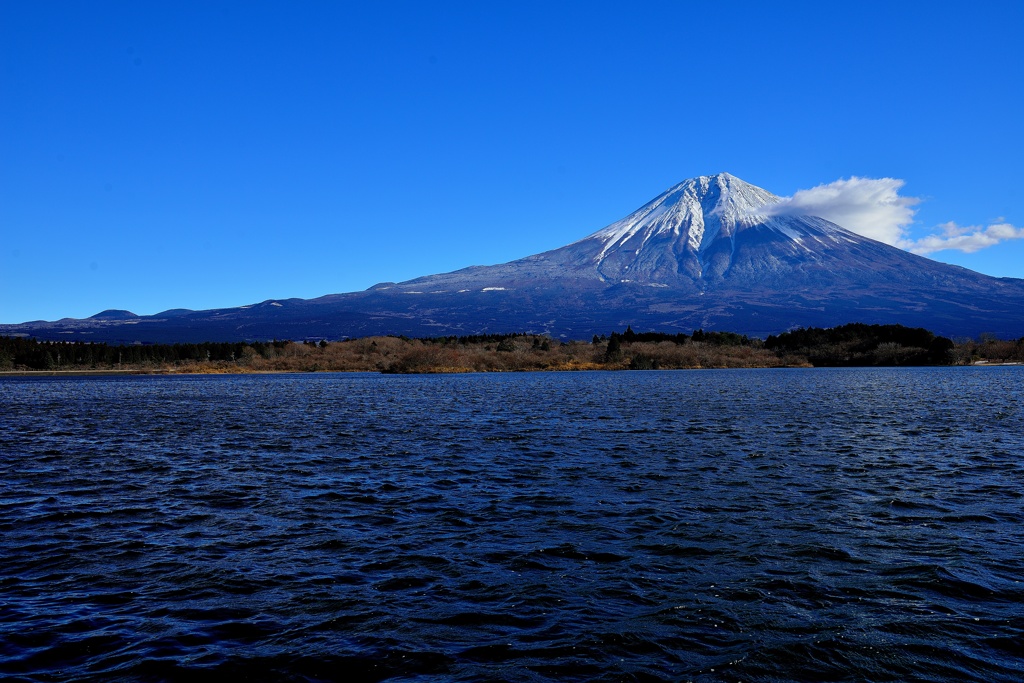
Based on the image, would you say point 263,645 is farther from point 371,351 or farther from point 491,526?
point 371,351

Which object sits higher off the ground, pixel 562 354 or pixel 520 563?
pixel 562 354

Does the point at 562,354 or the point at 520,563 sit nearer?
the point at 520,563

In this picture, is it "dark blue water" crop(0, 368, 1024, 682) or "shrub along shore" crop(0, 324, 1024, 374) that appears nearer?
A: "dark blue water" crop(0, 368, 1024, 682)

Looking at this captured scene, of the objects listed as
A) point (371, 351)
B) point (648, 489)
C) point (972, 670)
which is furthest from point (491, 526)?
point (371, 351)

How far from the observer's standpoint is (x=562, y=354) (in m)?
164

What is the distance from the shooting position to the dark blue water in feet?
27.2

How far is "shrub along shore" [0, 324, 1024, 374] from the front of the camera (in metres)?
158

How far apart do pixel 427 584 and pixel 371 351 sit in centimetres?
17732

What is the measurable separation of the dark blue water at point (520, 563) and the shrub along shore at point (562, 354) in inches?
5164

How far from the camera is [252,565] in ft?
39.5

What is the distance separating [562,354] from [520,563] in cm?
15273

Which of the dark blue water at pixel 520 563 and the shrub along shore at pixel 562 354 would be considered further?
the shrub along shore at pixel 562 354

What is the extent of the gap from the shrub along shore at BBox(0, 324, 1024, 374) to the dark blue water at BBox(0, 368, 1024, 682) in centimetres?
13117

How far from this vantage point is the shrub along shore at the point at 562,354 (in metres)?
158
